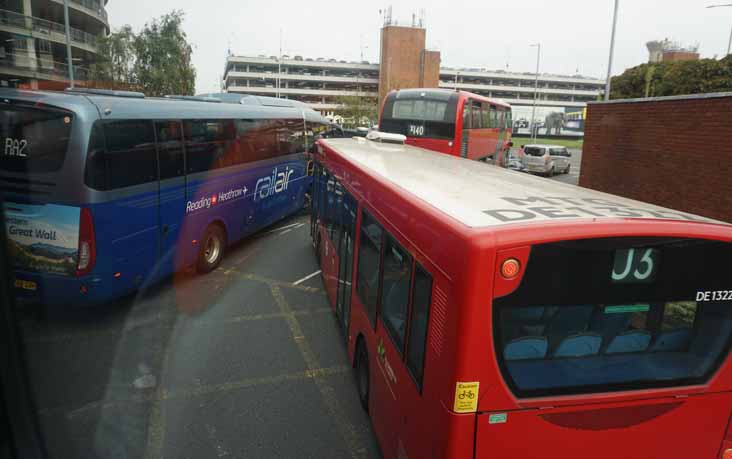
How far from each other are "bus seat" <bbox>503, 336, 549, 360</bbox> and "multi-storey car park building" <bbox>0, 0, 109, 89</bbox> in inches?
487

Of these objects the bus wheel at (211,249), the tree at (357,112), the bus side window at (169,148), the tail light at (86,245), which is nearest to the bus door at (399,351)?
the tail light at (86,245)

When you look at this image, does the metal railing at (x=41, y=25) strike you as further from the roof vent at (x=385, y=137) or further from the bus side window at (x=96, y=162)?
the roof vent at (x=385, y=137)

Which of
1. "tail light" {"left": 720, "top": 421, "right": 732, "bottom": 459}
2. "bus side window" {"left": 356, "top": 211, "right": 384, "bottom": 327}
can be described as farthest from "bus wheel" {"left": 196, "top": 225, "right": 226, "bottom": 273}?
"tail light" {"left": 720, "top": 421, "right": 732, "bottom": 459}

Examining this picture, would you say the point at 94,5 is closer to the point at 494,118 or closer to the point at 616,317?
the point at 494,118

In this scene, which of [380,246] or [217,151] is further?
[217,151]

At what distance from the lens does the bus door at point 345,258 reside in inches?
248

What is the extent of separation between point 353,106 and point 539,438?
192 feet

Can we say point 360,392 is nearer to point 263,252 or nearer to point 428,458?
point 428,458

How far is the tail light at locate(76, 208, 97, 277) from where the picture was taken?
653 centimetres

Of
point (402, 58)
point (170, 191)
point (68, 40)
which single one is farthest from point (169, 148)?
point (402, 58)

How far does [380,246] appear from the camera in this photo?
4.65m

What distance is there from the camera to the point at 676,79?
32.1m

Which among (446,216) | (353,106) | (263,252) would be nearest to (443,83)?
(353,106)

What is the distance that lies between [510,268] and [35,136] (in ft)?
20.9
